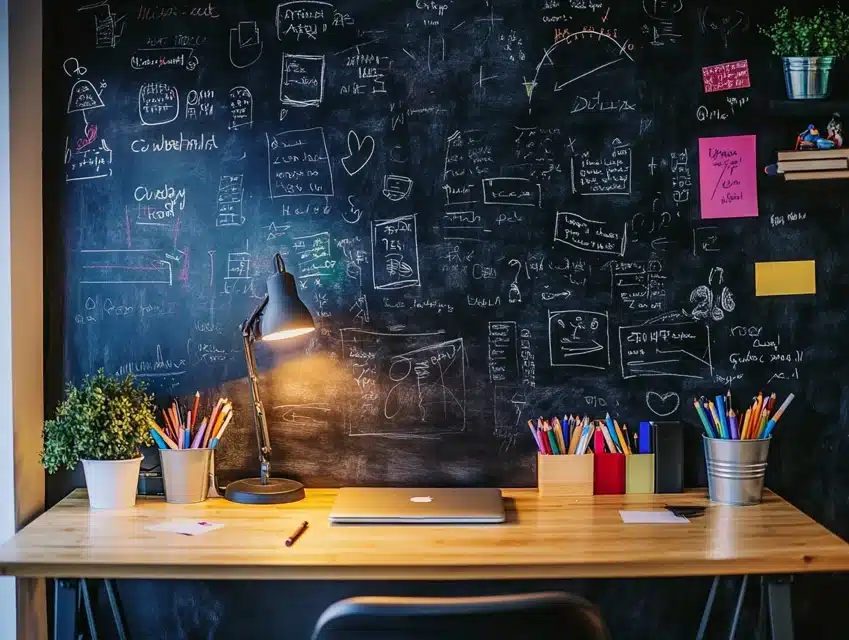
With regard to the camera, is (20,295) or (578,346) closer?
(20,295)

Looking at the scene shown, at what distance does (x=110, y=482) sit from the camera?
2455 millimetres

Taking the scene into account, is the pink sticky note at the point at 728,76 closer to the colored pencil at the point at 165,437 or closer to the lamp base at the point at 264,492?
the lamp base at the point at 264,492

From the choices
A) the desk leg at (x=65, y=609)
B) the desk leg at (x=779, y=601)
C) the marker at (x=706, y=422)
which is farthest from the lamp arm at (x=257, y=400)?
the desk leg at (x=779, y=601)

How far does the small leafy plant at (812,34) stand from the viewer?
8.31ft

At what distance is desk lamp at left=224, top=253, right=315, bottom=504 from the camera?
8.00ft

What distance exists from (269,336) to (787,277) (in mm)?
1605

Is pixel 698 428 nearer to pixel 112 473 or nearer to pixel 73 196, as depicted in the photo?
pixel 112 473

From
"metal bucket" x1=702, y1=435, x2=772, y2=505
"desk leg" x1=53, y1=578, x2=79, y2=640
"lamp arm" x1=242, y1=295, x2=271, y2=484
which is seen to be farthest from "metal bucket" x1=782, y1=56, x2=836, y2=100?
"desk leg" x1=53, y1=578, x2=79, y2=640

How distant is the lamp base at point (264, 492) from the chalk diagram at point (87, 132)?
107 centimetres

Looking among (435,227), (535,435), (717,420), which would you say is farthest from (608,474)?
(435,227)

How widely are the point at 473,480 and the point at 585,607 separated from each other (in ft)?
4.40

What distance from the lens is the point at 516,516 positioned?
7.82 feet

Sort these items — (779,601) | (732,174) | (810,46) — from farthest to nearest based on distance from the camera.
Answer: (732,174), (810,46), (779,601)

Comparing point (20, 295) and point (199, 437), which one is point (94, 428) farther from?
point (20, 295)
